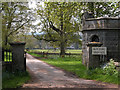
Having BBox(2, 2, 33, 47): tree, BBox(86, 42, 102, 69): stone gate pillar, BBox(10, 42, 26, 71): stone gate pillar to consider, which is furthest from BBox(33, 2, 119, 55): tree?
BBox(10, 42, 26, 71): stone gate pillar

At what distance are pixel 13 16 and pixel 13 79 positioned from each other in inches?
495

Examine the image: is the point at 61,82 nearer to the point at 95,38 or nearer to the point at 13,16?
the point at 95,38

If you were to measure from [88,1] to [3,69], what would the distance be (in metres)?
13.1

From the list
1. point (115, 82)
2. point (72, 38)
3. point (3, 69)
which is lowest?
point (115, 82)

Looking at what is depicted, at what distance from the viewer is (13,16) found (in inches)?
736

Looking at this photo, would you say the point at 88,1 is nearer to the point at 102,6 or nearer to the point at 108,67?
the point at 102,6

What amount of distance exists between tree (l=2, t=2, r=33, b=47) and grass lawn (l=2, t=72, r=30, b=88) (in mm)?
9460

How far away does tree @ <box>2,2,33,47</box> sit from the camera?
705 inches

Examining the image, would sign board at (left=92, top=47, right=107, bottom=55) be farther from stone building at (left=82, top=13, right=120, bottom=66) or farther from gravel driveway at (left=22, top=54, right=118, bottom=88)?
gravel driveway at (left=22, top=54, right=118, bottom=88)

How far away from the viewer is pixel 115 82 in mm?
7727

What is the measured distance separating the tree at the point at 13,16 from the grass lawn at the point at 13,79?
9460 millimetres

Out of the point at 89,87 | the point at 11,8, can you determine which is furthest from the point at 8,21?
the point at 89,87

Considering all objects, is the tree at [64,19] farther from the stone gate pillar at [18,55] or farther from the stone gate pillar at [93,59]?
the stone gate pillar at [18,55]

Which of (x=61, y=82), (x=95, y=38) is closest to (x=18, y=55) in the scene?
(x=61, y=82)
